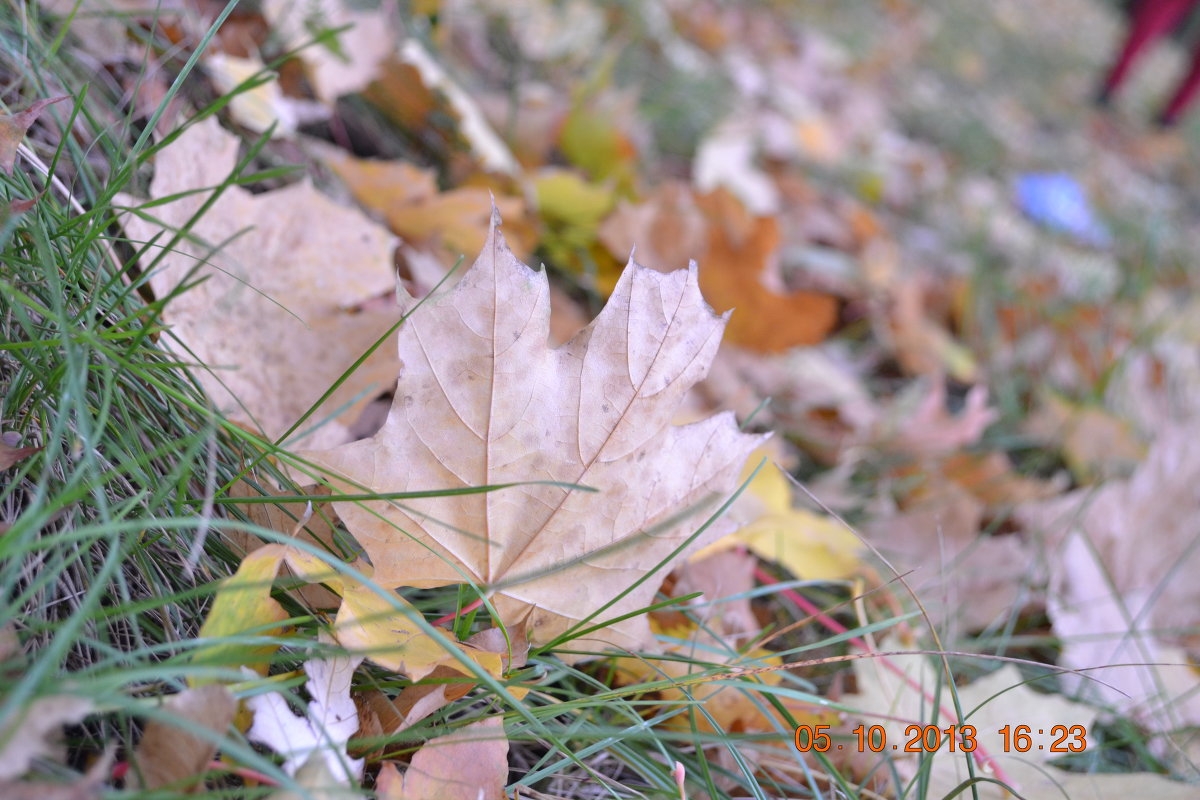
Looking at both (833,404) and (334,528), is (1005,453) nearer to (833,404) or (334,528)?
(833,404)

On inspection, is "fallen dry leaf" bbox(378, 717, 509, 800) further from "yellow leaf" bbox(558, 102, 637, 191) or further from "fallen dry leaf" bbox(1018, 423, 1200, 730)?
"yellow leaf" bbox(558, 102, 637, 191)

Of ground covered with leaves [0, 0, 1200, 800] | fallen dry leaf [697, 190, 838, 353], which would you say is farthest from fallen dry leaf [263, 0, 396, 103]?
fallen dry leaf [697, 190, 838, 353]

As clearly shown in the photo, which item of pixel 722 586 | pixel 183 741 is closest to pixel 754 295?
pixel 722 586

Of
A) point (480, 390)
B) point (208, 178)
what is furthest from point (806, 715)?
point (208, 178)

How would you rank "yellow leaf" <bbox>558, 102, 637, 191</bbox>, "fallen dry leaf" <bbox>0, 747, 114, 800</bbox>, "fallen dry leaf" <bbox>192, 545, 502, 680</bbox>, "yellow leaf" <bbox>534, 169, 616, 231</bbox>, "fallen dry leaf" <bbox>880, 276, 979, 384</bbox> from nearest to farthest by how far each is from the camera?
"fallen dry leaf" <bbox>0, 747, 114, 800</bbox> < "fallen dry leaf" <bbox>192, 545, 502, 680</bbox> < "yellow leaf" <bbox>534, 169, 616, 231</bbox> < "yellow leaf" <bbox>558, 102, 637, 191</bbox> < "fallen dry leaf" <bbox>880, 276, 979, 384</bbox>
